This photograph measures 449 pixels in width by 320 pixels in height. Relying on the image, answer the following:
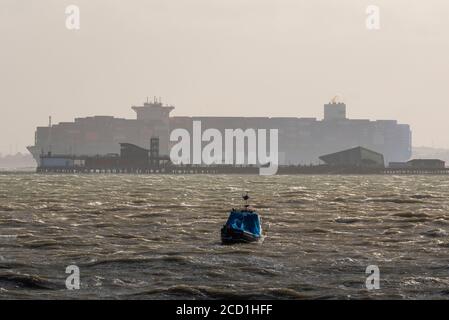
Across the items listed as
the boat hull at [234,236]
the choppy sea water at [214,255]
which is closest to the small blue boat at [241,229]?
the boat hull at [234,236]

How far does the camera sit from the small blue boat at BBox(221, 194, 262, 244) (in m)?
43.5

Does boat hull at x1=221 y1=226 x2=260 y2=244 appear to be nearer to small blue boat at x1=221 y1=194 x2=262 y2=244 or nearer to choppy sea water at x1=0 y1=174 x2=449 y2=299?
small blue boat at x1=221 y1=194 x2=262 y2=244

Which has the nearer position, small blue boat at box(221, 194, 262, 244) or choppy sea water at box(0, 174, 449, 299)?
choppy sea water at box(0, 174, 449, 299)

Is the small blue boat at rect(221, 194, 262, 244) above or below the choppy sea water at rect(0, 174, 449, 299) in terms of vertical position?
above

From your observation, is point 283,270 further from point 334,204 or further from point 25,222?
point 334,204

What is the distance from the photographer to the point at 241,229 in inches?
1724

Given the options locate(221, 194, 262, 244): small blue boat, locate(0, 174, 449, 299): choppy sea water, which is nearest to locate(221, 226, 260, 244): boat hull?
locate(221, 194, 262, 244): small blue boat

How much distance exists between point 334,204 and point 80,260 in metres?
40.6

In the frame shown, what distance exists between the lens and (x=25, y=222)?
5400 centimetres

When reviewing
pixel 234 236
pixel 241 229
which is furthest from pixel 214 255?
pixel 241 229

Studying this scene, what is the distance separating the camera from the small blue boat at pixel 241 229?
4347cm

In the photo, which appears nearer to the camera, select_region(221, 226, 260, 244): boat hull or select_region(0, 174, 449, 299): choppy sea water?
select_region(0, 174, 449, 299): choppy sea water
